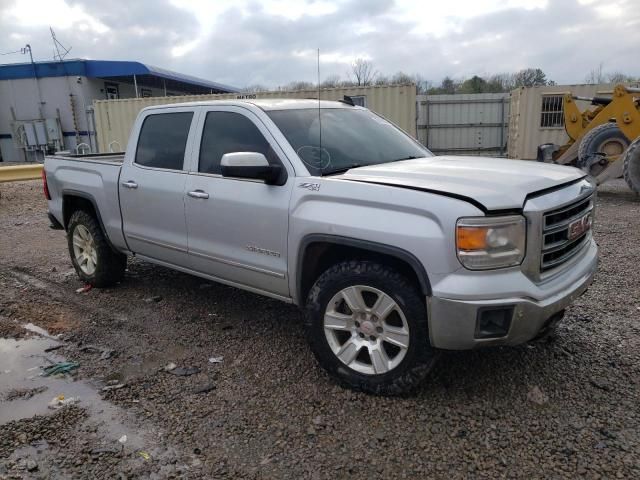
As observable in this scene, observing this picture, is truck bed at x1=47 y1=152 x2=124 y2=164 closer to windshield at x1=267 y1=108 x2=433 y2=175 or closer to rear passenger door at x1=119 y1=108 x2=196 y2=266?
rear passenger door at x1=119 y1=108 x2=196 y2=266

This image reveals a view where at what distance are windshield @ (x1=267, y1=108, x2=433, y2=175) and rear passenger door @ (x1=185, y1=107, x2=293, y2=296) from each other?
0.18 metres

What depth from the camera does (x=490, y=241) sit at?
110 inches

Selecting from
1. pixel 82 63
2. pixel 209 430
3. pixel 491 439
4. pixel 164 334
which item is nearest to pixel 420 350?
pixel 491 439

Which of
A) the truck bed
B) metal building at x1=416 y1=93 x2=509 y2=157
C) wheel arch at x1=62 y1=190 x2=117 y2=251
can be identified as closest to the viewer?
wheel arch at x1=62 y1=190 x2=117 y2=251

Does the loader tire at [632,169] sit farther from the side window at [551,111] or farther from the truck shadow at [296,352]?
the side window at [551,111]

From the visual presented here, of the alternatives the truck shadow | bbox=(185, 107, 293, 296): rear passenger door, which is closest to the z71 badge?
bbox=(185, 107, 293, 296): rear passenger door

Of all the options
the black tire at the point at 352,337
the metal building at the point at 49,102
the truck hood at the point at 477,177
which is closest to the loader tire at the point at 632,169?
the truck hood at the point at 477,177

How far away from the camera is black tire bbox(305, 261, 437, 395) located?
119 inches

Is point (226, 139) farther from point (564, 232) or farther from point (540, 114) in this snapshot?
point (540, 114)

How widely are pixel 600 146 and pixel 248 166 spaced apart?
1027 centimetres

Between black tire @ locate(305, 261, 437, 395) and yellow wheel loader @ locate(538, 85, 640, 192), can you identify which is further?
yellow wheel loader @ locate(538, 85, 640, 192)

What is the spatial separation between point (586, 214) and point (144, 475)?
10.2ft

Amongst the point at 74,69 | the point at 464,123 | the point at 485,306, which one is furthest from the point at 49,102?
the point at 485,306

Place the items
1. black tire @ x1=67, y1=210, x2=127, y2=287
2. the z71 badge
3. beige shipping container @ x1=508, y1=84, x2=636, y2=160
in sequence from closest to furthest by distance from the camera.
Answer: the z71 badge, black tire @ x1=67, y1=210, x2=127, y2=287, beige shipping container @ x1=508, y1=84, x2=636, y2=160
